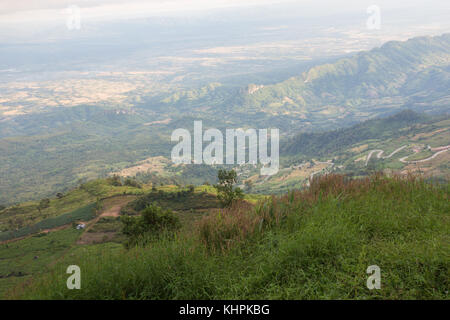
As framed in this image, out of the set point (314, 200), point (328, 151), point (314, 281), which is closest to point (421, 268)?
point (314, 281)

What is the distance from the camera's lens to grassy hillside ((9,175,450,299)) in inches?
190

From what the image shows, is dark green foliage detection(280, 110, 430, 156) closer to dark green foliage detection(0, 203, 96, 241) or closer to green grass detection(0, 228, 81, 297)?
dark green foliage detection(0, 203, 96, 241)

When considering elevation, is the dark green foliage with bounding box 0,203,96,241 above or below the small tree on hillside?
below

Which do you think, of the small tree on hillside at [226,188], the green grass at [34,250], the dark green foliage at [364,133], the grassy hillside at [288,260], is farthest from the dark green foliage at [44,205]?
the dark green foliage at [364,133]

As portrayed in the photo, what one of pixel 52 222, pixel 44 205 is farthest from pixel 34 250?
pixel 44 205

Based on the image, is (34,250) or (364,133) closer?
(34,250)

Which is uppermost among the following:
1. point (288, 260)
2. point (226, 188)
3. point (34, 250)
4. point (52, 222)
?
point (288, 260)

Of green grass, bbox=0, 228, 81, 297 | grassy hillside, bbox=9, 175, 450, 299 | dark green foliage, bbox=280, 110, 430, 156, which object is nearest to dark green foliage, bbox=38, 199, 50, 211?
green grass, bbox=0, 228, 81, 297

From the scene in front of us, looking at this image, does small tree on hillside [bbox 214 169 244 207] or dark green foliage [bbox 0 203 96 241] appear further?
dark green foliage [bbox 0 203 96 241]

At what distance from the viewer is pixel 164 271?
525 centimetres

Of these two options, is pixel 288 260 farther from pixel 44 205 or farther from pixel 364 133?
pixel 364 133

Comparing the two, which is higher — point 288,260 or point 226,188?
point 288,260

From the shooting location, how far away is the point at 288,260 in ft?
17.4

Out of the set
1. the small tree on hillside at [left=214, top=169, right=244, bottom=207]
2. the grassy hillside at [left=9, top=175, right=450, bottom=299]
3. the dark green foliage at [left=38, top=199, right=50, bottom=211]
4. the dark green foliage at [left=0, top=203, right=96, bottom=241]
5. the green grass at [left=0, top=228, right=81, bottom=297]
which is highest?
the grassy hillside at [left=9, top=175, right=450, bottom=299]
